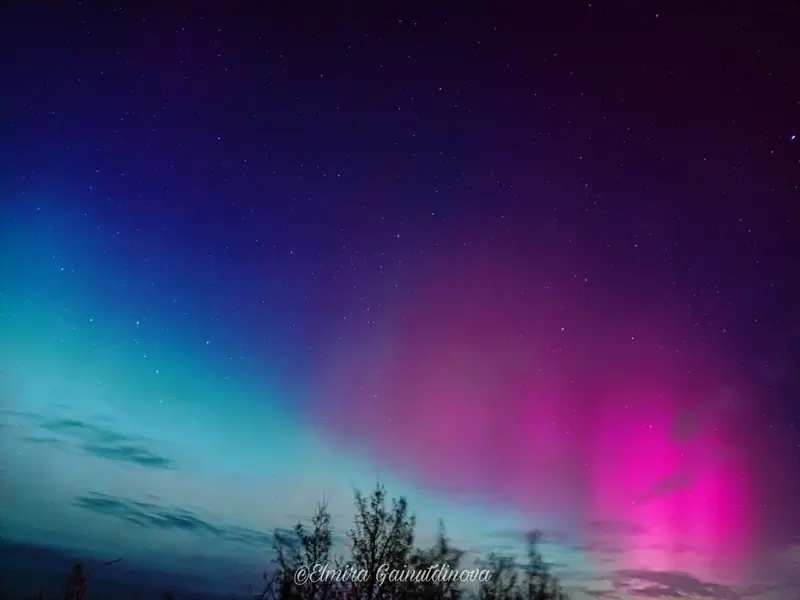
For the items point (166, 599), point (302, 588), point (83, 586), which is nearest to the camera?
point (83, 586)

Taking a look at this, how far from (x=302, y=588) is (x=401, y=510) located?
7.95 meters

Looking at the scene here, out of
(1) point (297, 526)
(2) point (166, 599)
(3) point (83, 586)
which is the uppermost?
(1) point (297, 526)

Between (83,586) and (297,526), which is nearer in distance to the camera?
(83,586)

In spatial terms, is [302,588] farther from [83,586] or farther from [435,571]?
[83,586]

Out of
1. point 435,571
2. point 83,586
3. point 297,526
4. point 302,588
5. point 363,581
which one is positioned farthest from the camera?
point 435,571

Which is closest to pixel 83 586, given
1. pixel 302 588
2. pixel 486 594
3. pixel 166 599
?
pixel 166 599

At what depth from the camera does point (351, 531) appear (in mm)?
28328

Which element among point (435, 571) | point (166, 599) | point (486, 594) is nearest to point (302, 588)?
point (166, 599)

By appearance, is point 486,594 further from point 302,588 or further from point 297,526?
point 302,588

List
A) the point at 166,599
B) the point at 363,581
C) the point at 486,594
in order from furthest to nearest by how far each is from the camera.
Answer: the point at 486,594 → the point at 363,581 → the point at 166,599

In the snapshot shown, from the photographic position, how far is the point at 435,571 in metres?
30.4

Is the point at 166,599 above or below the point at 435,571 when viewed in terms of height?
below

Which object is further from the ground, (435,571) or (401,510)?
(401,510)

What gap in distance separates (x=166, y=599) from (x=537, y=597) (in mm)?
27699
